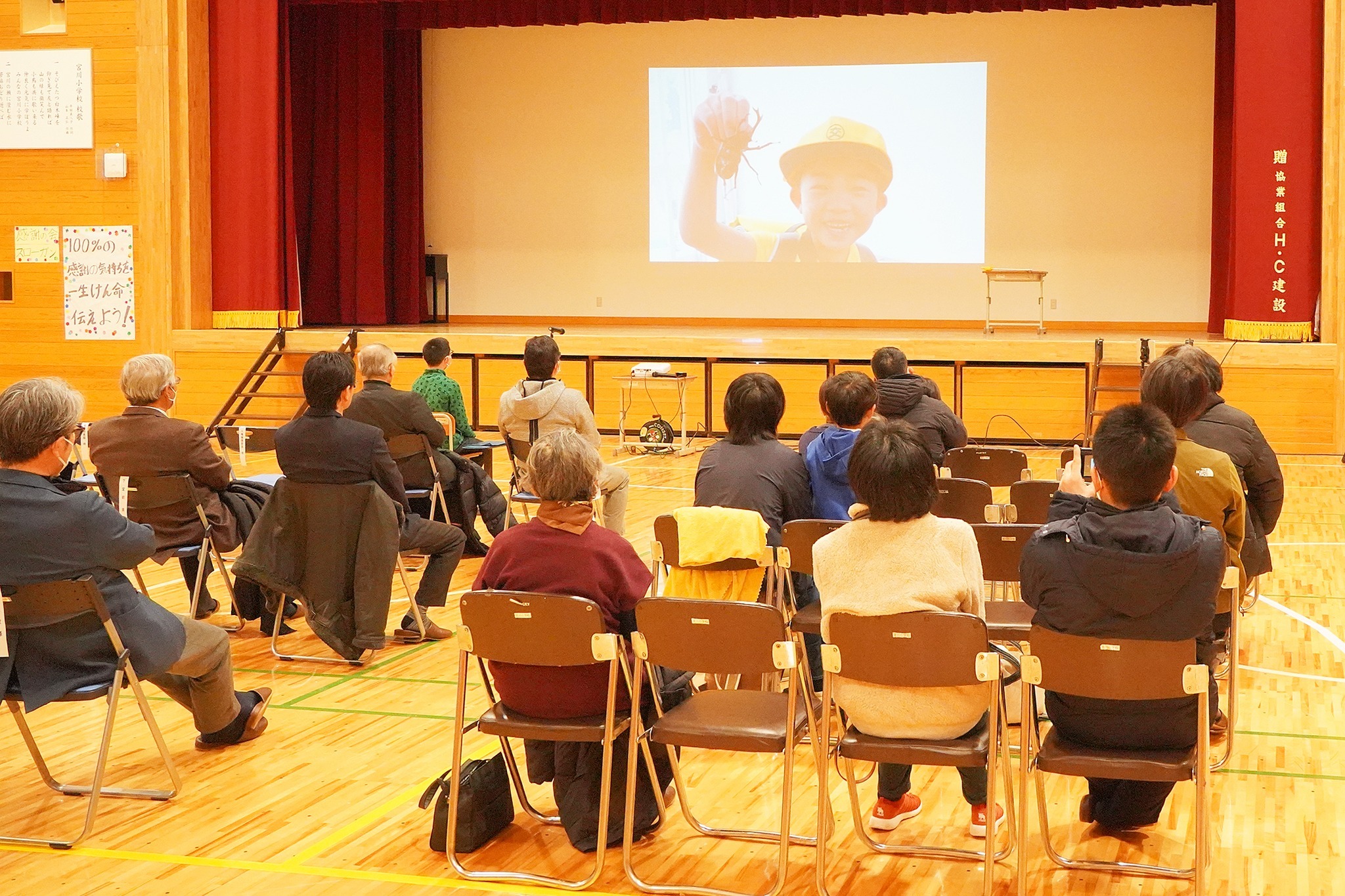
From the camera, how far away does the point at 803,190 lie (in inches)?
594

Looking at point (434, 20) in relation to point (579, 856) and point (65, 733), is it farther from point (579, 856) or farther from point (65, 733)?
point (579, 856)

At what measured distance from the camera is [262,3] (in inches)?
504

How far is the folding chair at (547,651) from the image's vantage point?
10.8 feet

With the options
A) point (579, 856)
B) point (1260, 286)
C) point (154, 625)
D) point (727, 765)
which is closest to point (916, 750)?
point (579, 856)

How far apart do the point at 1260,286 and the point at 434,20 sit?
8.49 metres

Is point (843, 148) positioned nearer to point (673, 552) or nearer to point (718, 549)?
point (673, 552)

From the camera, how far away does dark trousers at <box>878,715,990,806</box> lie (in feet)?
11.5

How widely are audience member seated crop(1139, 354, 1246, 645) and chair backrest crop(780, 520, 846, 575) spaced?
40.5 inches

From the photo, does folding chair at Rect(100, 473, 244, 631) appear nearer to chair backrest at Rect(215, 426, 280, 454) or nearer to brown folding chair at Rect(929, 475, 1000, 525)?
chair backrest at Rect(215, 426, 280, 454)

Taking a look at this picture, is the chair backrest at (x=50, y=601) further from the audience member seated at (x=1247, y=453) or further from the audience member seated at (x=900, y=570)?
the audience member seated at (x=1247, y=453)

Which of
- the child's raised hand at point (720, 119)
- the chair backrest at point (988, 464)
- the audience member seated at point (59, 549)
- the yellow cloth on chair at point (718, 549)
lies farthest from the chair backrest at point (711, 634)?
the child's raised hand at point (720, 119)

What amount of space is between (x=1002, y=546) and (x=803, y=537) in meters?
0.60

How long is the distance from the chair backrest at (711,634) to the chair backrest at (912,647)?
152 mm

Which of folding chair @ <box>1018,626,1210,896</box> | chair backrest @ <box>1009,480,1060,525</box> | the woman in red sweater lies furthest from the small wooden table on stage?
folding chair @ <box>1018,626,1210,896</box>
